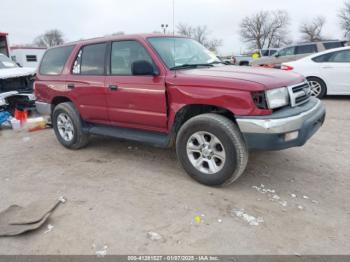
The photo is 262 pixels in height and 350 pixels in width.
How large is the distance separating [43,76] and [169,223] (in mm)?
4038

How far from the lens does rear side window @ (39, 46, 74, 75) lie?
524cm

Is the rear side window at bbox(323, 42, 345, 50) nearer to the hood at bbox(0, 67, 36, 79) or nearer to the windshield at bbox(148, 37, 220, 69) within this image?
the windshield at bbox(148, 37, 220, 69)

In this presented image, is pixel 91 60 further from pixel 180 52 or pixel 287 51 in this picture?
pixel 287 51

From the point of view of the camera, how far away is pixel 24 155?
5.27 m

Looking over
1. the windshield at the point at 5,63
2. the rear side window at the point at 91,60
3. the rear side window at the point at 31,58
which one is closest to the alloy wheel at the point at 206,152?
the rear side window at the point at 91,60

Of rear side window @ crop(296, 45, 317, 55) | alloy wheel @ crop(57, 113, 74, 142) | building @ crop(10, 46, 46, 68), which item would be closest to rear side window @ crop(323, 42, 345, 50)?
rear side window @ crop(296, 45, 317, 55)

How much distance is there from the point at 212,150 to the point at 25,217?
6.97 feet

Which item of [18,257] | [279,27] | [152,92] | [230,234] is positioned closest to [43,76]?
[152,92]

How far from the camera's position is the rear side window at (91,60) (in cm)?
459

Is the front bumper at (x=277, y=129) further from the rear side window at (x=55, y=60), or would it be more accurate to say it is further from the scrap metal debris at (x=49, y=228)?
the rear side window at (x=55, y=60)

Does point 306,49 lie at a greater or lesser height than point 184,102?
greater

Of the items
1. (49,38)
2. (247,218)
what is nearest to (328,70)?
(247,218)

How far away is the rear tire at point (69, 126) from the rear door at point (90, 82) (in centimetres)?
17

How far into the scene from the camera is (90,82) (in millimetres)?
4664
